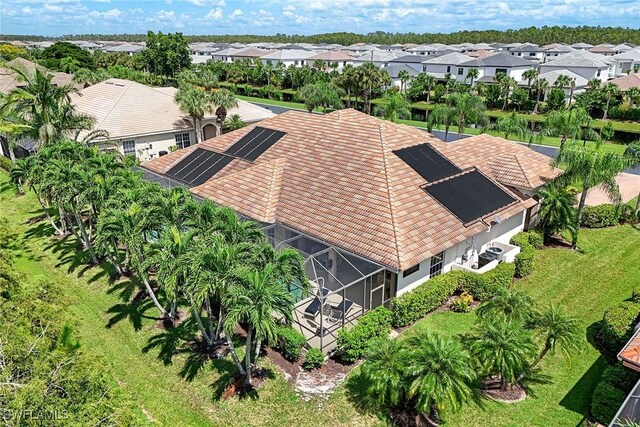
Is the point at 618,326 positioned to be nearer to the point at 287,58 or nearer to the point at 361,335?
the point at 361,335

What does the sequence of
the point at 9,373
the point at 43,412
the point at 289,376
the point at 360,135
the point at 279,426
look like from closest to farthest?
the point at 43,412, the point at 9,373, the point at 279,426, the point at 289,376, the point at 360,135

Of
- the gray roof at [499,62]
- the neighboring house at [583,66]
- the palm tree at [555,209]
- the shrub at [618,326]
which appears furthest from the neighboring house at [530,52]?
the shrub at [618,326]

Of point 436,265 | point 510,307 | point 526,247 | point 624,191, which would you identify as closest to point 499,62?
point 624,191

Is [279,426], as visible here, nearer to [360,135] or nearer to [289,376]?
[289,376]

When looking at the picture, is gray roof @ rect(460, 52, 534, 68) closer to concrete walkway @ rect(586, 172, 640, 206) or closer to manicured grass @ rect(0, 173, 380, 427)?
concrete walkway @ rect(586, 172, 640, 206)

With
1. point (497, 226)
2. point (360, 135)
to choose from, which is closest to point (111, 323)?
point (360, 135)

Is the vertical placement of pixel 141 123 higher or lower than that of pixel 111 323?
higher

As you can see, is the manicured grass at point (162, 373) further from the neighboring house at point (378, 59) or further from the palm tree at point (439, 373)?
the neighboring house at point (378, 59)
